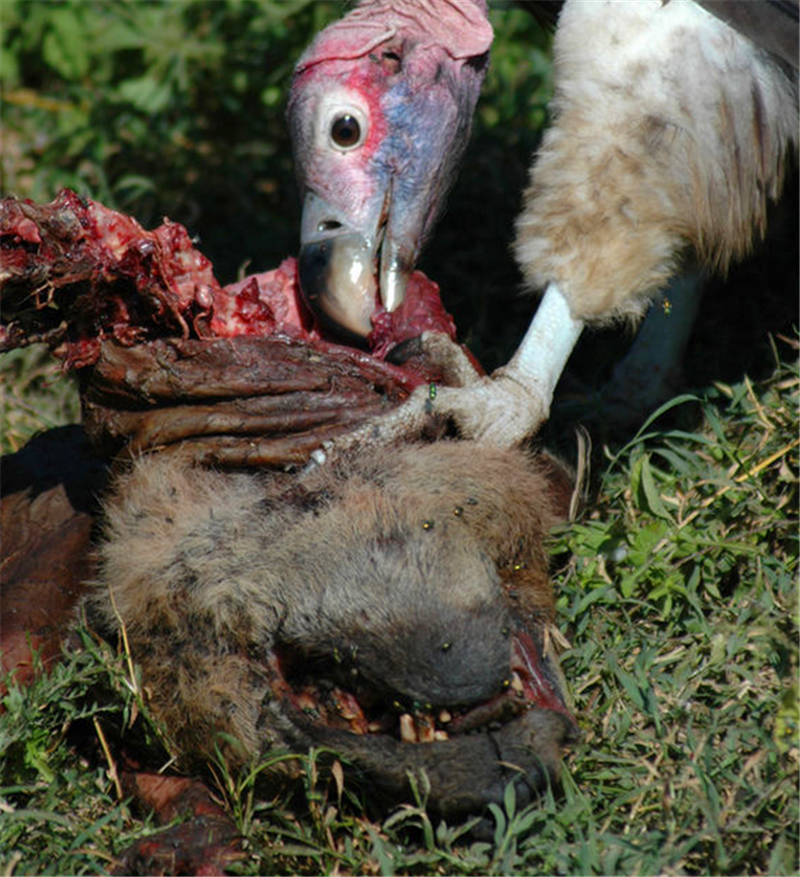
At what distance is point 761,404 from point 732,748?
1015 millimetres

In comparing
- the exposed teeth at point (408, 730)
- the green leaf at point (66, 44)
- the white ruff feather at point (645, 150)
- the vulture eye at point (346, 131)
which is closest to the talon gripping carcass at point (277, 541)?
the exposed teeth at point (408, 730)

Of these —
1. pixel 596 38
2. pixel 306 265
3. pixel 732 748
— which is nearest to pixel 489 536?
pixel 732 748

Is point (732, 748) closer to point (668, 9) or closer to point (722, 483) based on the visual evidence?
point (722, 483)

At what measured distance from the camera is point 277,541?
2.21 m

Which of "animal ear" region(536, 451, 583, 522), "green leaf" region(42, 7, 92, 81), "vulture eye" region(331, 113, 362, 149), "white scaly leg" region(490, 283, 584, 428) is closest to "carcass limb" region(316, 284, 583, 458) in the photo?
"white scaly leg" region(490, 283, 584, 428)

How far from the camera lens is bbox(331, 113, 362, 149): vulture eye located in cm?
303

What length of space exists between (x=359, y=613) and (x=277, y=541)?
0.22 metres

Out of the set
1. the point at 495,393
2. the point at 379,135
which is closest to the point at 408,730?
the point at 495,393

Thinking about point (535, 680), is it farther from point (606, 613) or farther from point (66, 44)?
point (66, 44)

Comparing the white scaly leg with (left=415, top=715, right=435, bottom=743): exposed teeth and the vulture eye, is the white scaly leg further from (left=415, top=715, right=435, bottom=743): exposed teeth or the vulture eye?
(left=415, top=715, right=435, bottom=743): exposed teeth

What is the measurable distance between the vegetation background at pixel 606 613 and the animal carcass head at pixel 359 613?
3.6 inches

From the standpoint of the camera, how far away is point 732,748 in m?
2.15

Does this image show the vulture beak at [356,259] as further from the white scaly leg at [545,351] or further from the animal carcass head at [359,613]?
the animal carcass head at [359,613]

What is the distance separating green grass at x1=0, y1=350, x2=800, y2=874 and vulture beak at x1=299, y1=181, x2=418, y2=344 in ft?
1.94
